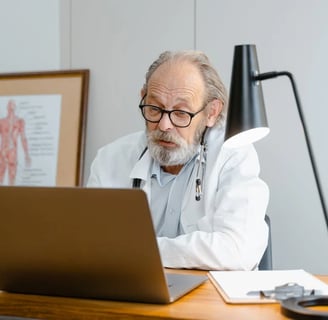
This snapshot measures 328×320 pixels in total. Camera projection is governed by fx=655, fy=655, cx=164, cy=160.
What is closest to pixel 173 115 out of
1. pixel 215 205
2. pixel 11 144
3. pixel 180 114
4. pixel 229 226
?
pixel 180 114

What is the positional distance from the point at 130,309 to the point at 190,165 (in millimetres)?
1121

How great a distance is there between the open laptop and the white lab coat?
1.59ft

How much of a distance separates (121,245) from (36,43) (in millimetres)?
2177

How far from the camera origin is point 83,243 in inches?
45.5

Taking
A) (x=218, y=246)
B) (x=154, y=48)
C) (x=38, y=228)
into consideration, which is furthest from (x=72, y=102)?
(x=38, y=228)

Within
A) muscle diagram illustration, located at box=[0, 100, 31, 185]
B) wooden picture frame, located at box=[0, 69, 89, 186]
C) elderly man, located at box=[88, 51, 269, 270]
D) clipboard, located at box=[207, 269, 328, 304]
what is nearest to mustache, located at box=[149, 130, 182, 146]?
elderly man, located at box=[88, 51, 269, 270]

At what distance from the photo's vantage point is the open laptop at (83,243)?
110 cm

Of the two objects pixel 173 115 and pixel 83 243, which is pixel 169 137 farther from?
pixel 83 243

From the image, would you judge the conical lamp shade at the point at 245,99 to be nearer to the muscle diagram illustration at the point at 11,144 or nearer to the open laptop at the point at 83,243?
the open laptop at the point at 83,243

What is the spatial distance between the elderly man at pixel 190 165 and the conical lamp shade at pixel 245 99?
1.91 feet

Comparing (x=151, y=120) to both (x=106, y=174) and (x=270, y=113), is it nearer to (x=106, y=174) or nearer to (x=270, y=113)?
(x=106, y=174)

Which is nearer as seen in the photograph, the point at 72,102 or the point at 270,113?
the point at 270,113

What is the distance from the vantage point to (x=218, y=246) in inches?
69.9

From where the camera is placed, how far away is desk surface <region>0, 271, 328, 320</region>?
1122 millimetres
